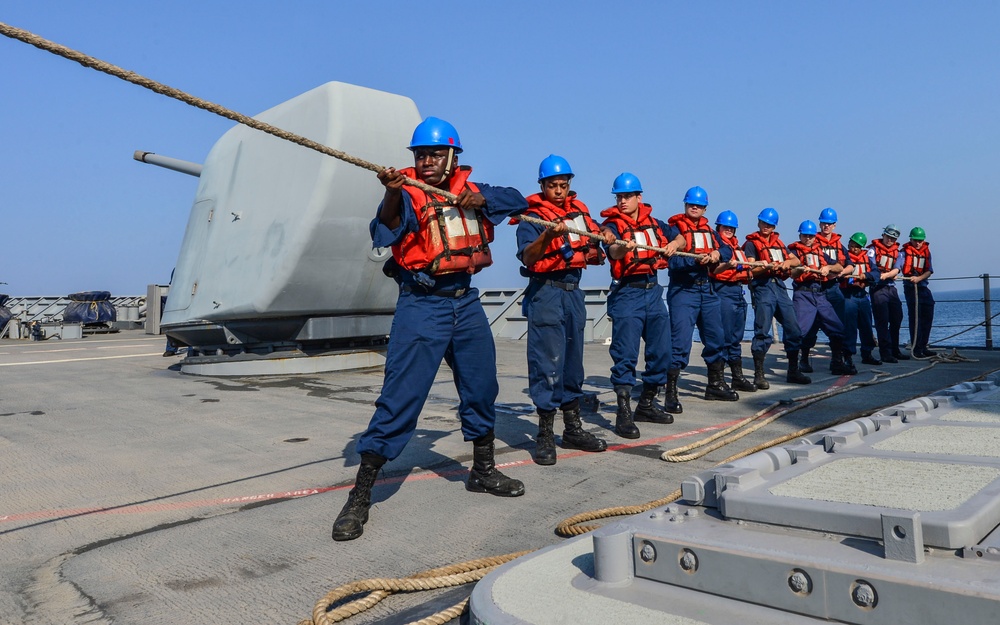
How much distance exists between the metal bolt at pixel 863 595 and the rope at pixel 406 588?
105 cm

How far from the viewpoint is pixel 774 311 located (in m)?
8.20

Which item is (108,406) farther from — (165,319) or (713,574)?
(713,574)

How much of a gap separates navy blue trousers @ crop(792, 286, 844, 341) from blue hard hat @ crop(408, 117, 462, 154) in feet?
20.1

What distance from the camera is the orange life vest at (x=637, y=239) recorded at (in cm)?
552

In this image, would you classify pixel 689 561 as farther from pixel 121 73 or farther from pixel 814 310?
pixel 814 310

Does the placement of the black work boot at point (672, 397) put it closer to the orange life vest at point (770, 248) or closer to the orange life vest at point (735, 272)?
the orange life vest at point (735, 272)

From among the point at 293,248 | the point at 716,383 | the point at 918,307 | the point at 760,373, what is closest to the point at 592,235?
the point at 716,383

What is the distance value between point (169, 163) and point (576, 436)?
918cm

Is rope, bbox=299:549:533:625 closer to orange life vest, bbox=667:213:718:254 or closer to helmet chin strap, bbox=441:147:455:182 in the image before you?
helmet chin strap, bbox=441:147:455:182

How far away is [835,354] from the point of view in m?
8.96

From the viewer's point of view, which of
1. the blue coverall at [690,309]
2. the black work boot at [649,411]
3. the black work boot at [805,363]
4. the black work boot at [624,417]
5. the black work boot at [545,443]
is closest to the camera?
the black work boot at [545,443]

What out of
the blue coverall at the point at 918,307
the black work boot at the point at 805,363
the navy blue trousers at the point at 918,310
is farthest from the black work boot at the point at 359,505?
the navy blue trousers at the point at 918,310

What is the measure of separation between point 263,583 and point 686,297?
4.98 m

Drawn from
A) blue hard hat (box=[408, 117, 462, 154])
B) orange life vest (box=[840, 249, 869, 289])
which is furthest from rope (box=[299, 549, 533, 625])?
orange life vest (box=[840, 249, 869, 289])
